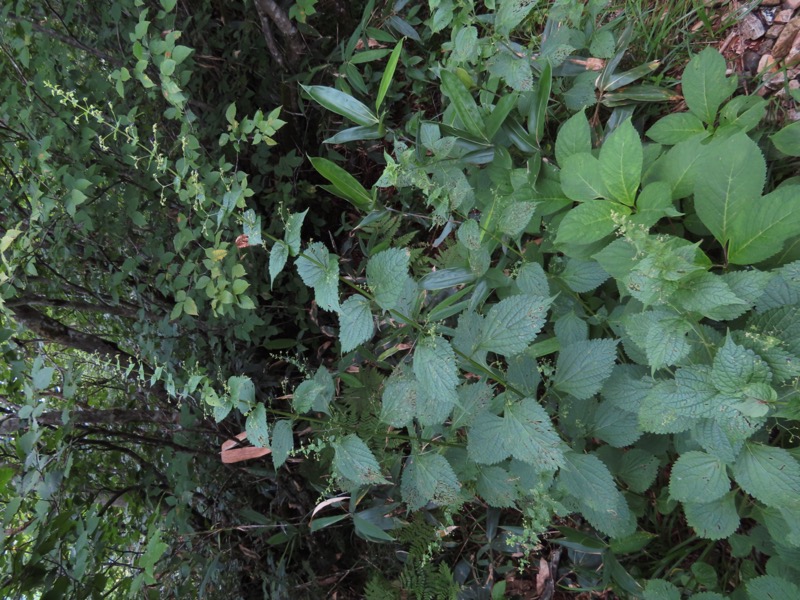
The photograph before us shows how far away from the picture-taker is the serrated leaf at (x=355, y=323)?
4.25 feet

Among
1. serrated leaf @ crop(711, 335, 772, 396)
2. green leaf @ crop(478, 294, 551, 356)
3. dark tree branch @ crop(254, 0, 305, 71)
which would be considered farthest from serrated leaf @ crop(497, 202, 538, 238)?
dark tree branch @ crop(254, 0, 305, 71)

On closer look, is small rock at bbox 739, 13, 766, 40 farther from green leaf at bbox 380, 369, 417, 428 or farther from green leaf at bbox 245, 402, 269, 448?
green leaf at bbox 245, 402, 269, 448

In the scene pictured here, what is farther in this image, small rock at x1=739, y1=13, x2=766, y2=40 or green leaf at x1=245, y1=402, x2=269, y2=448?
small rock at x1=739, y1=13, x2=766, y2=40

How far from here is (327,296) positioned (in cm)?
122

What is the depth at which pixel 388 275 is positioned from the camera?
1.26 m

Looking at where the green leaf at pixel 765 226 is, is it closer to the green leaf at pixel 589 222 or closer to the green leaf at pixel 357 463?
the green leaf at pixel 589 222

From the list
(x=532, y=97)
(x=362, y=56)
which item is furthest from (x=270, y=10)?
(x=532, y=97)

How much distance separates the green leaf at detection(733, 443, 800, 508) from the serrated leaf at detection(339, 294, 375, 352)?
899 millimetres

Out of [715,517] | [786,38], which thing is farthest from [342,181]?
[786,38]

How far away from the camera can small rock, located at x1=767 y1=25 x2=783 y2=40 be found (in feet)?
6.22

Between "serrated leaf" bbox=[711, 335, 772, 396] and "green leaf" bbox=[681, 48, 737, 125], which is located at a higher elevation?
"green leaf" bbox=[681, 48, 737, 125]

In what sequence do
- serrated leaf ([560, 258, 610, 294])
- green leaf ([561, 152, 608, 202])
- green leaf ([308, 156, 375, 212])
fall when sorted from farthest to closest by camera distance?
green leaf ([308, 156, 375, 212]) → serrated leaf ([560, 258, 610, 294]) → green leaf ([561, 152, 608, 202])

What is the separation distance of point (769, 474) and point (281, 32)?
2415 millimetres

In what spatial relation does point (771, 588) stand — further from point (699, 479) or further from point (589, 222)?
point (589, 222)
